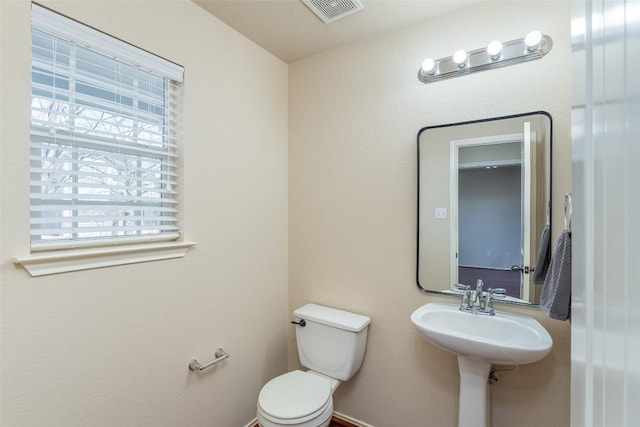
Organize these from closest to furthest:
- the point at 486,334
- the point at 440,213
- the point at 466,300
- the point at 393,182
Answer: the point at 486,334
the point at 466,300
the point at 440,213
the point at 393,182

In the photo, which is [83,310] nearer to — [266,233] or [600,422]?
[266,233]

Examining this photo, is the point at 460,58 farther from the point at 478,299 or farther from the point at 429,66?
the point at 478,299

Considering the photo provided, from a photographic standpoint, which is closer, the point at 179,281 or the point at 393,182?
the point at 179,281

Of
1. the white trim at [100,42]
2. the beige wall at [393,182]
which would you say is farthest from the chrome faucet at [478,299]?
the white trim at [100,42]

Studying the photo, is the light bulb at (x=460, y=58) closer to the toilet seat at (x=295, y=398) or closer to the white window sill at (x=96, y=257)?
the white window sill at (x=96, y=257)

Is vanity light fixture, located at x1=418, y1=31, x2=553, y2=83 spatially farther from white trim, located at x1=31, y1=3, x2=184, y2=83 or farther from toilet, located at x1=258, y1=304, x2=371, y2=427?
toilet, located at x1=258, y1=304, x2=371, y2=427

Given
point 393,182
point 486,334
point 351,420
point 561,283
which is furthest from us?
point 351,420

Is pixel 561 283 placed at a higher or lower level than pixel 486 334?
higher

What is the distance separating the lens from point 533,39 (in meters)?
1.38

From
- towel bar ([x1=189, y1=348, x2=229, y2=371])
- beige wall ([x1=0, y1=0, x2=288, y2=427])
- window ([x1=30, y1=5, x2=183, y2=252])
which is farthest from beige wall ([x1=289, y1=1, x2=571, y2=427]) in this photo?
window ([x1=30, y1=5, x2=183, y2=252])

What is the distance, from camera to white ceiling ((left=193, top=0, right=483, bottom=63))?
1585 mm

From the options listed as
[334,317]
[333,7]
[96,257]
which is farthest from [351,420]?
[333,7]

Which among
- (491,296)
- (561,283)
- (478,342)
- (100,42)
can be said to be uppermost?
(100,42)

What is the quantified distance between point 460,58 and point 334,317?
1597 mm
